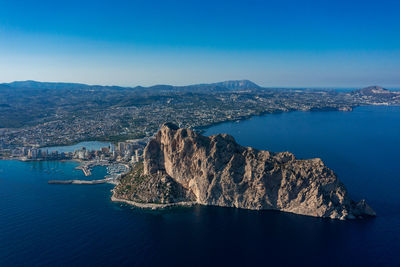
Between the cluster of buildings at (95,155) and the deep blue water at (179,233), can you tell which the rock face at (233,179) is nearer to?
the deep blue water at (179,233)

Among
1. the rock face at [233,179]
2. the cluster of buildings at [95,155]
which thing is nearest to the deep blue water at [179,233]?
the rock face at [233,179]

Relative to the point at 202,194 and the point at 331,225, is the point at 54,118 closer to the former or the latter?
the point at 202,194

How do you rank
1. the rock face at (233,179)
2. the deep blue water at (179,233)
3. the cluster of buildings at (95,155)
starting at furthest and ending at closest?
the cluster of buildings at (95,155) < the rock face at (233,179) < the deep blue water at (179,233)

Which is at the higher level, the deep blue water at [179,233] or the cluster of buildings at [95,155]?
the cluster of buildings at [95,155]

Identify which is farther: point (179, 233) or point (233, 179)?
point (233, 179)

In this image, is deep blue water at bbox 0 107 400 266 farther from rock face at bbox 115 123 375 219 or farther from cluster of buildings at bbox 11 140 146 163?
cluster of buildings at bbox 11 140 146 163

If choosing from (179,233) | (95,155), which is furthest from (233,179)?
(95,155)

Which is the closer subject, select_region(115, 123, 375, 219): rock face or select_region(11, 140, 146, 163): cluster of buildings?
select_region(115, 123, 375, 219): rock face

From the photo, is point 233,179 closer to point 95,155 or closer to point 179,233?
point 179,233

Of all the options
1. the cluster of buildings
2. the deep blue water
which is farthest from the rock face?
the cluster of buildings
